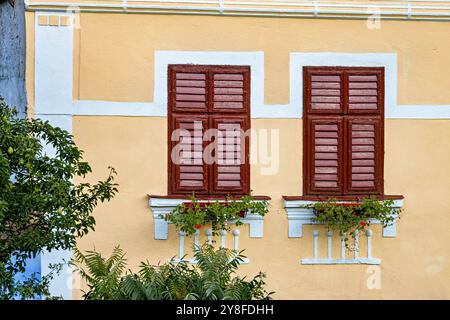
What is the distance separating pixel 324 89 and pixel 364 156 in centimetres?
72

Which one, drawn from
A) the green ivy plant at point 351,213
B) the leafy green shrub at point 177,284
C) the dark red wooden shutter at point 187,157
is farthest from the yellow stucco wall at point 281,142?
the leafy green shrub at point 177,284

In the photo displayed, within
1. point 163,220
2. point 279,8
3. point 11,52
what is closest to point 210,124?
point 163,220

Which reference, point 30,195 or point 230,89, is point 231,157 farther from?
point 30,195

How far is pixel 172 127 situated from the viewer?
370 inches

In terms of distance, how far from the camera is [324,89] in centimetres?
954

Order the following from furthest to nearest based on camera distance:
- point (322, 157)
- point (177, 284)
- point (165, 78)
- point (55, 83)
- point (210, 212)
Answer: point (322, 157) → point (165, 78) → point (55, 83) → point (210, 212) → point (177, 284)

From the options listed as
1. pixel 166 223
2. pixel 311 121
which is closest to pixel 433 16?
pixel 311 121

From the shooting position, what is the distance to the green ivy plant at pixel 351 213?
9281 millimetres

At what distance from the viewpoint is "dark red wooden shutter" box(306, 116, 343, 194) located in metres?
9.52

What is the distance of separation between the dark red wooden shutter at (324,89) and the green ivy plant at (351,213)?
877 millimetres

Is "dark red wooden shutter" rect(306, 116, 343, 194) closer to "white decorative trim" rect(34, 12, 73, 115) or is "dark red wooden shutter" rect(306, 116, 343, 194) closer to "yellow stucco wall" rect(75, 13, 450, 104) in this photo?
"yellow stucco wall" rect(75, 13, 450, 104)

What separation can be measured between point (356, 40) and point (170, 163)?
2.06 meters

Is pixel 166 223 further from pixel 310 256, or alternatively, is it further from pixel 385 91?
pixel 385 91

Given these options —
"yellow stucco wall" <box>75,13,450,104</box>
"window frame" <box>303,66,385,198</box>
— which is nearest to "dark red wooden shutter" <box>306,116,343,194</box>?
"window frame" <box>303,66,385,198</box>
